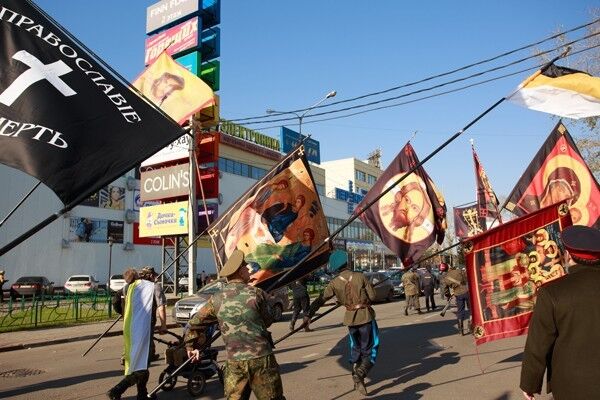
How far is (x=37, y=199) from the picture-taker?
114 feet

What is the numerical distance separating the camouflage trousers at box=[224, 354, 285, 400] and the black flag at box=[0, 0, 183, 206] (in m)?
2.06

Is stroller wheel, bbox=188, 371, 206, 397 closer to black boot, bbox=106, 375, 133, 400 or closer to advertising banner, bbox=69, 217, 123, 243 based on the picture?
black boot, bbox=106, 375, 133, 400

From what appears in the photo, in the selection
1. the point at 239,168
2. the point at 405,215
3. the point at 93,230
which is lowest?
the point at 405,215

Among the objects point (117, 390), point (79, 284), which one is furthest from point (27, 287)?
point (117, 390)

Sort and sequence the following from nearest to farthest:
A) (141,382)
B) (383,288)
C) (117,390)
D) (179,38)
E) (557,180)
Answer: (117,390) → (141,382) → (557,180) → (383,288) → (179,38)

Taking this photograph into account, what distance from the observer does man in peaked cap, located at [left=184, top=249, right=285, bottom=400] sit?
4.32 m

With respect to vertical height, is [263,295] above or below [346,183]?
below

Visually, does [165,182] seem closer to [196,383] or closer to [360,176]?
[196,383]

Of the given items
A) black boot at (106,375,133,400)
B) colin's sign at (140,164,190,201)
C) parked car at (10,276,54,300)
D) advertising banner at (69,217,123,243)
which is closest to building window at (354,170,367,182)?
advertising banner at (69,217,123,243)

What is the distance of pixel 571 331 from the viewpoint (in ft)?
9.92

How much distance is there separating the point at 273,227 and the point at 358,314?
2006 millimetres

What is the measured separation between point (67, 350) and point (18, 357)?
123 cm

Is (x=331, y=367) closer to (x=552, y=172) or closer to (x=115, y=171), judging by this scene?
(x=552, y=172)

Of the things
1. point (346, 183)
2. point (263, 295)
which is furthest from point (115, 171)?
point (346, 183)
